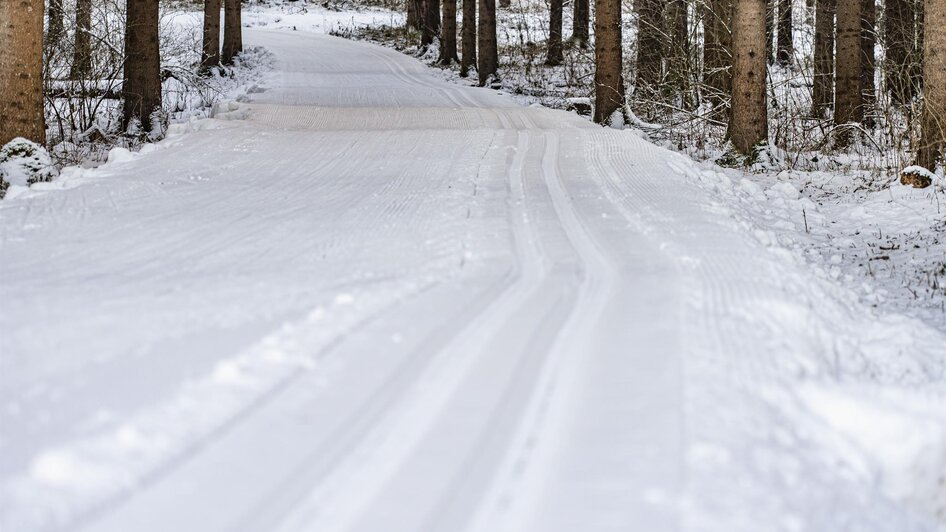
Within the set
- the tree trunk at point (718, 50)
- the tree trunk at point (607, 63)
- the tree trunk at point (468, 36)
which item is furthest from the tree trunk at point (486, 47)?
the tree trunk at point (607, 63)

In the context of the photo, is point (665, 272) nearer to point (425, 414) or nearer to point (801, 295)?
point (801, 295)

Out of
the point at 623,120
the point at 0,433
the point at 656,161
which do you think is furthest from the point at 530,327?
the point at 623,120

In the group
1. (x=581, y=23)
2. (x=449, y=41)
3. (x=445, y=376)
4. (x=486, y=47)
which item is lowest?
(x=445, y=376)

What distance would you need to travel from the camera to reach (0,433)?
103 inches

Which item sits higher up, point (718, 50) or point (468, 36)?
point (468, 36)

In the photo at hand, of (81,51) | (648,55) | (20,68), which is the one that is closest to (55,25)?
(81,51)

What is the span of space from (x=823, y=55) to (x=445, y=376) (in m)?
14.4

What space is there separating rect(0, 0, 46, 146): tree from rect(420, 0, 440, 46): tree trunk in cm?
2082

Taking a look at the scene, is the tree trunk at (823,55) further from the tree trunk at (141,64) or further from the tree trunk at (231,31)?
the tree trunk at (231,31)

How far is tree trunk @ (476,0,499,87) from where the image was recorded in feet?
66.8

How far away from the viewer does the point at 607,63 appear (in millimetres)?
13219

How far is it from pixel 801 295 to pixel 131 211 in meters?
4.25

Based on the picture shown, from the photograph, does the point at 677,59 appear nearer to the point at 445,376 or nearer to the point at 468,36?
the point at 468,36

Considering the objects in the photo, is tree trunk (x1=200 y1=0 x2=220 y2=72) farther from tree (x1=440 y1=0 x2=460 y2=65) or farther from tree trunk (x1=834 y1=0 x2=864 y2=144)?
tree trunk (x1=834 y1=0 x2=864 y2=144)
